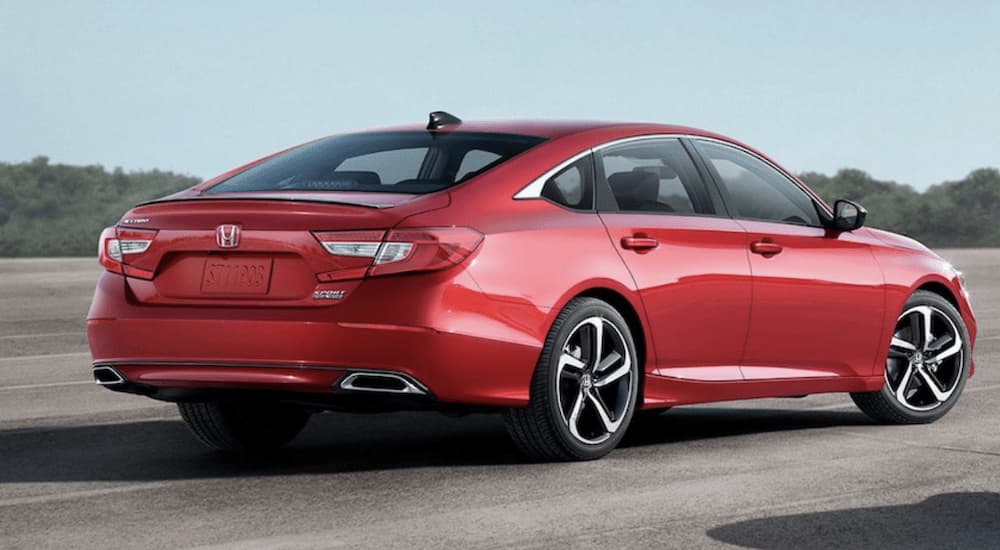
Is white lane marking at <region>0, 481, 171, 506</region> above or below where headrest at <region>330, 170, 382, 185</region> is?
below

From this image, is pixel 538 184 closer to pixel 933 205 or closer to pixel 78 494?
pixel 78 494

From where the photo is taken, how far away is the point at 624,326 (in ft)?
27.7

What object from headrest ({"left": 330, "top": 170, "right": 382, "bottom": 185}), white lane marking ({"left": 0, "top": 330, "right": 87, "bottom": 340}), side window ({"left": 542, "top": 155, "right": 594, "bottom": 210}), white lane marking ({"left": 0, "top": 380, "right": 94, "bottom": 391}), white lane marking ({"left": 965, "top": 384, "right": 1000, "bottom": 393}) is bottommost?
white lane marking ({"left": 0, "top": 330, "right": 87, "bottom": 340})

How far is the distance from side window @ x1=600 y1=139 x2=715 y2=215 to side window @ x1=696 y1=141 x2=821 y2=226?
18 cm

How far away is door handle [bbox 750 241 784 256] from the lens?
9.23 m

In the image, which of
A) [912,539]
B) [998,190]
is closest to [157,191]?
[998,190]

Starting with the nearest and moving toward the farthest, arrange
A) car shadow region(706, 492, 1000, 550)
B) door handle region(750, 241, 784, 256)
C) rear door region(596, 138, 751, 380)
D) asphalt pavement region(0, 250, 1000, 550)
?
car shadow region(706, 492, 1000, 550) < asphalt pavement region(0, 250, 1000, 550) < rear door region(596, 138, 751, 380) < door handle region(750, 241, 784, 256)

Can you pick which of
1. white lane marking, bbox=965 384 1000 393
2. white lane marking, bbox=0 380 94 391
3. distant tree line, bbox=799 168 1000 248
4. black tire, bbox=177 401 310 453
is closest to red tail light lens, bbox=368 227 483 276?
black tire, bbox=177 401 310 453

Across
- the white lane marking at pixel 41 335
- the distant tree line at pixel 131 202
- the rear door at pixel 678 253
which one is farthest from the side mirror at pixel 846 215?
the distant tree line at pixel 131 202

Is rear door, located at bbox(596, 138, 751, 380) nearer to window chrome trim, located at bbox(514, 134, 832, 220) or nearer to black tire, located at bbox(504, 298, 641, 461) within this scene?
window chrome trim, located at bbox(514, 134, 832, 220)

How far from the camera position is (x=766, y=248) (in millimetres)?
9281

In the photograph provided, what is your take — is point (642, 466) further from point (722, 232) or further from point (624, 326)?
point (722, 232)

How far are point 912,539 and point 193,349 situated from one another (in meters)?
3.02

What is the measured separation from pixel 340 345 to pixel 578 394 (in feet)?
4.08
